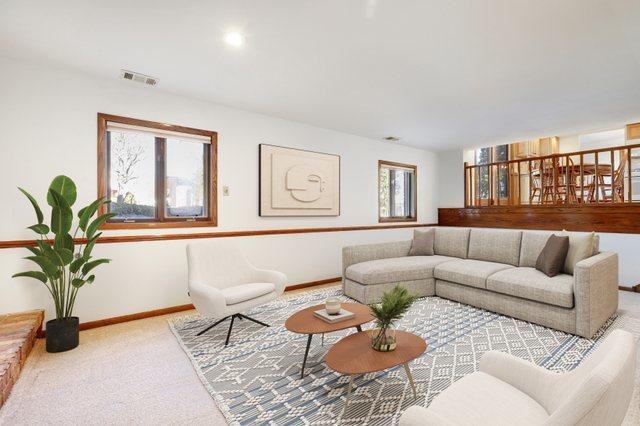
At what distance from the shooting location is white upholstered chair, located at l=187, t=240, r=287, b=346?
274 cm

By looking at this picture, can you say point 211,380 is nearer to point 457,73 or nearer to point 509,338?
point 509,338

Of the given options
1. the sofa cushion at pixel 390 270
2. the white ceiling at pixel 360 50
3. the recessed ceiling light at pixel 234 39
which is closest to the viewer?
the white ceiling at pixel 360 50

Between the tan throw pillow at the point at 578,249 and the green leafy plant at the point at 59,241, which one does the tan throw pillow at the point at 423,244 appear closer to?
the tan throw pillow at the point at 578,249

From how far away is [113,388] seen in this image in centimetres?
212

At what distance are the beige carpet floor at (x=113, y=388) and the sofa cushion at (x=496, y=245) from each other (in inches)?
75.1

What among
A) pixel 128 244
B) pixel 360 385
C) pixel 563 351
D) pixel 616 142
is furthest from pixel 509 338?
pixel 616 142

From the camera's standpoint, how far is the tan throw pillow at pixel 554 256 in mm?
3295

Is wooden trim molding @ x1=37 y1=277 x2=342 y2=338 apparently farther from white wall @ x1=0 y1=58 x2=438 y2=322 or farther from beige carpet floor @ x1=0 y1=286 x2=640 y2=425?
beige carpet floor @ x1=0 y1=286 x2=640 y2=425

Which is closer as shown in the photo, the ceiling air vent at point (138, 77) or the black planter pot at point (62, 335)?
the black planter pot at point (62, 335)

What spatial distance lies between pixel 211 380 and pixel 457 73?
137 inches

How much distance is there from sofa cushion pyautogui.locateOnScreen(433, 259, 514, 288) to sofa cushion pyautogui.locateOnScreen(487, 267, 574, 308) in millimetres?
106

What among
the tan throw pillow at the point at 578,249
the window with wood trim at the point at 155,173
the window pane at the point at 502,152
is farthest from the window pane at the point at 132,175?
the window pane at the point at 502,152

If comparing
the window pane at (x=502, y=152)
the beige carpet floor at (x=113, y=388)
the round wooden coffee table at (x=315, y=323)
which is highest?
the window pane at (x=502, y=152)

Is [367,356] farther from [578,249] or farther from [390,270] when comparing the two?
[578,249]
